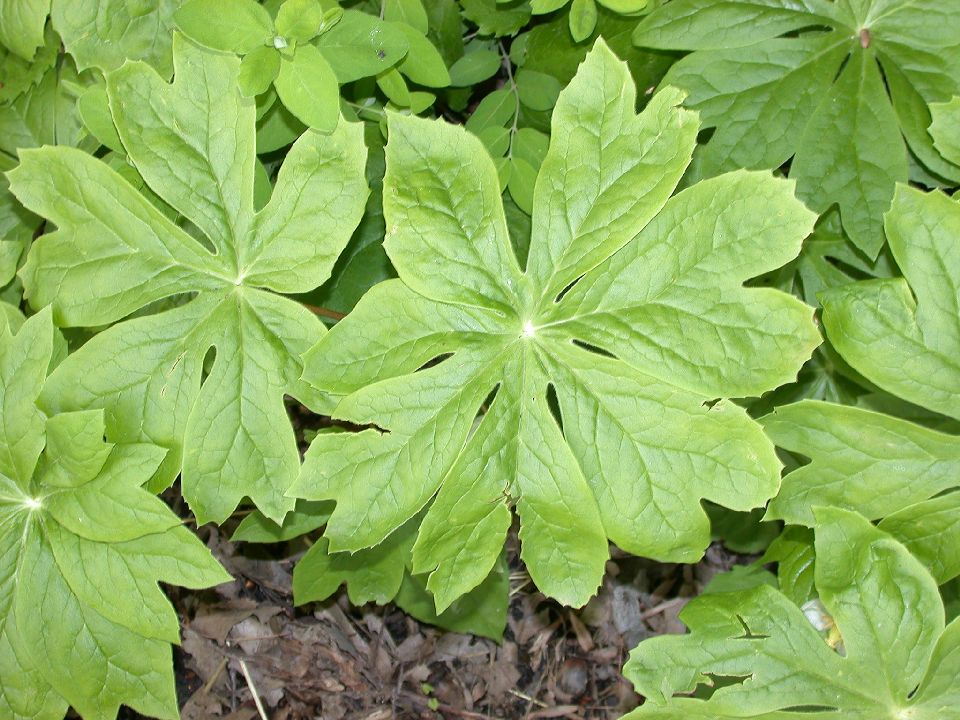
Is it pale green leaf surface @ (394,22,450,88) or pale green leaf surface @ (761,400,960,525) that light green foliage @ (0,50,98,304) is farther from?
pale green leaf surface @ (761,400,960,525)

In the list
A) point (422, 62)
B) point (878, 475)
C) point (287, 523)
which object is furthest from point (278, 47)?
point (878, 475)

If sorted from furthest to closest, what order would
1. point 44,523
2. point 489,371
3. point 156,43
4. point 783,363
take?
1. point 156,43
2. point 44,523
3. point 489,371
4. point 783,363

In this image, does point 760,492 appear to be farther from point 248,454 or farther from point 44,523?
point 44,523

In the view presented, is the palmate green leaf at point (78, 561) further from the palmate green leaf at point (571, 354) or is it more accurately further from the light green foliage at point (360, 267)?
the light green foliage at point (360, 267)

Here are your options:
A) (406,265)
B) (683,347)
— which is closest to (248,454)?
(406,265)

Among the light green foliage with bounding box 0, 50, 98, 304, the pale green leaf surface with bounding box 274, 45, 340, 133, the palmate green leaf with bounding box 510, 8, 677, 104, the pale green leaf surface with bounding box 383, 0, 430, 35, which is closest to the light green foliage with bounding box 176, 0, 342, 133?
the pale green leaf surface with bounding box 274, 45, 340, 133

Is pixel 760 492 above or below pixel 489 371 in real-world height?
below

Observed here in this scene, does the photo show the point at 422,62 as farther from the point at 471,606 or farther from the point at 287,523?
the point at 471,606

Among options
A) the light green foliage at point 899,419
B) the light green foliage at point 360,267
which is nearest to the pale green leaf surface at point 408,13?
the light green foliage at point 360,267

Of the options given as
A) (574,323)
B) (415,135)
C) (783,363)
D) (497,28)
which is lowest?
(783,363)
